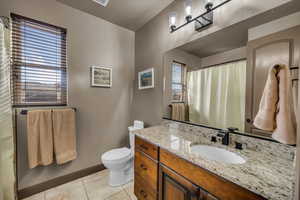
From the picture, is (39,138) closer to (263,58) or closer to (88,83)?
(88,83)

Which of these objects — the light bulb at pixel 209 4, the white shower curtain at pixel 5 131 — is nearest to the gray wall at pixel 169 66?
the light bulb at pixel 209 4

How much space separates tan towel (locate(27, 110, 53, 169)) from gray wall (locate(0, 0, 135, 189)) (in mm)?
120

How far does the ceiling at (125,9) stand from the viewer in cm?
164

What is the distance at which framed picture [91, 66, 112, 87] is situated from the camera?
1.91 m

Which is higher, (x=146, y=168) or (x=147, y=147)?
(x=147, y=147)

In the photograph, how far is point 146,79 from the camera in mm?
2018

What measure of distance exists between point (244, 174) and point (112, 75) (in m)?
2.02

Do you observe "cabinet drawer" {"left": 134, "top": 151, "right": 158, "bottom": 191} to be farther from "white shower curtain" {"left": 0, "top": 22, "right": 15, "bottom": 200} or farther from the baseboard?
"white shower curtain" {"left": 0, "top": 22, "right": 15, "bottom": 200}

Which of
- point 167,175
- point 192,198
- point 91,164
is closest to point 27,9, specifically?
point 91,164

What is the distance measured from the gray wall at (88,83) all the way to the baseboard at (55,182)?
5cm

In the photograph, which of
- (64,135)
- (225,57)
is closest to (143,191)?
(64,135)

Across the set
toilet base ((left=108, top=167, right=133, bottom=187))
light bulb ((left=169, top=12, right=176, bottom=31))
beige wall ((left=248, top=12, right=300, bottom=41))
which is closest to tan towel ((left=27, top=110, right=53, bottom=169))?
toilet base ((left=108, top=167, right=133, bottom=187))

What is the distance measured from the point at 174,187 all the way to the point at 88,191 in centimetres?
130

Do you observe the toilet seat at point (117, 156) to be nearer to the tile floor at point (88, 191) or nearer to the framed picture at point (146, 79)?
the tile floor at point (88, 191)
